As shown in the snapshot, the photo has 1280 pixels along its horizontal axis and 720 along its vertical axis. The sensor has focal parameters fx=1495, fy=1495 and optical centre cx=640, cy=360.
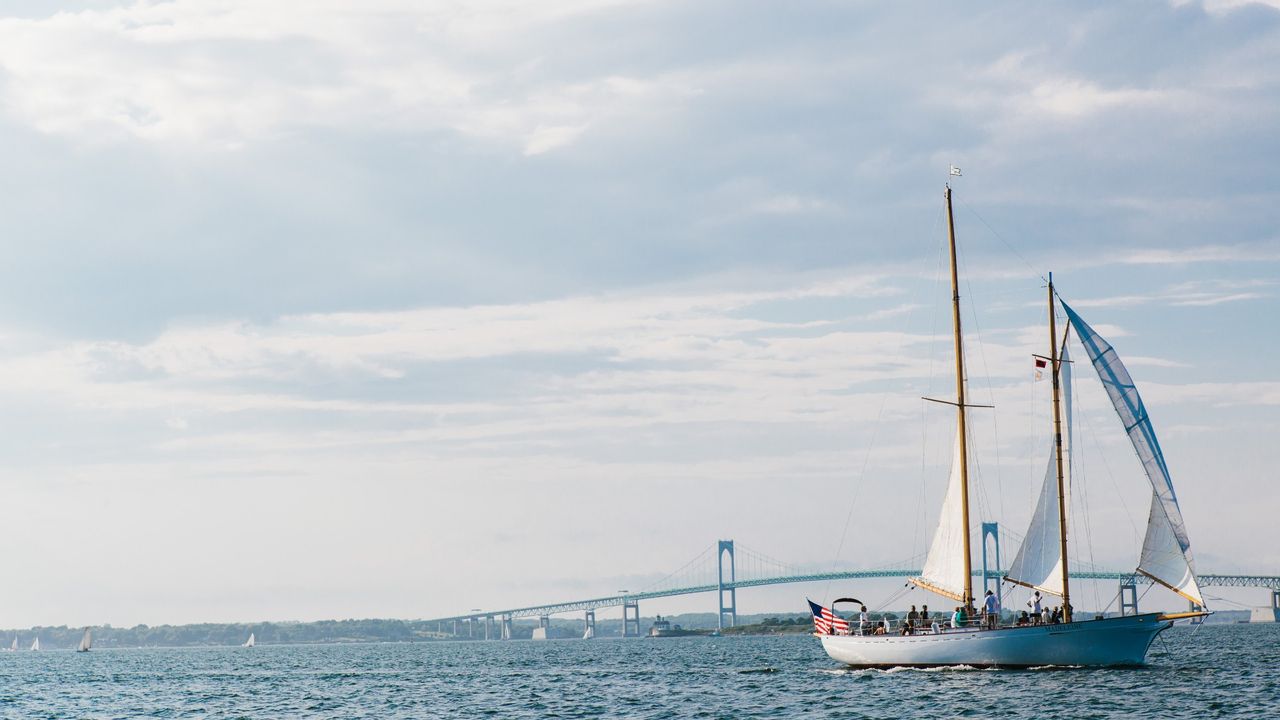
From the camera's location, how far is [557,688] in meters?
56.7

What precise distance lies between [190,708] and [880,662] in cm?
2404

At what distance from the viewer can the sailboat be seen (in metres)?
46.5

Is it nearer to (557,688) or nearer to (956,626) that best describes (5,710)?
(557,688)

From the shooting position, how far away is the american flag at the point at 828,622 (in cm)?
5403

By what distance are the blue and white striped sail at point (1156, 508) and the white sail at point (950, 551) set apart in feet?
22.4

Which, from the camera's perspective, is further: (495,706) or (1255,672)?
(1255,672)

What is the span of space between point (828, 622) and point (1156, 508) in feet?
43.5

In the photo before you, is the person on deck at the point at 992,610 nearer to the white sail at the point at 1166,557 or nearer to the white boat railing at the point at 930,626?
the white boat railing at the point at 930,626

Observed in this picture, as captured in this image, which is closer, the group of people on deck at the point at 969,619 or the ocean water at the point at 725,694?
the ocean water at the point at 725,694

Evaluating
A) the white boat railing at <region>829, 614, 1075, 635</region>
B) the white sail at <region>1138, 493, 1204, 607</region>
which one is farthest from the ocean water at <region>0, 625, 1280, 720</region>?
the white sail at <region>1138, 493, 1204, 607</region>

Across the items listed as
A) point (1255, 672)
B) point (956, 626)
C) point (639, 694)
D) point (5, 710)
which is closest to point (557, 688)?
point (639, 694)

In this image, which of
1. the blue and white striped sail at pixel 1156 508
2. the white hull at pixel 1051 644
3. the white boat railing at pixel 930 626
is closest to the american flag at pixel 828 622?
the white boat railing at pixel 930 626

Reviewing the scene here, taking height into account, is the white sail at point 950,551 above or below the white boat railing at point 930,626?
above

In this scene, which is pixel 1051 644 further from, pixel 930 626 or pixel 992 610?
pixel 930 626
